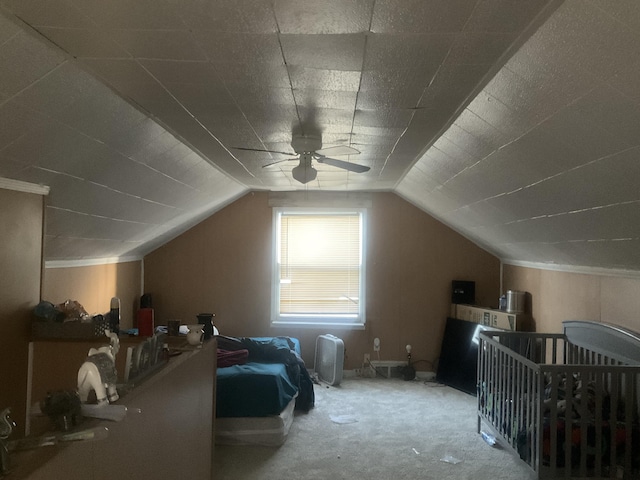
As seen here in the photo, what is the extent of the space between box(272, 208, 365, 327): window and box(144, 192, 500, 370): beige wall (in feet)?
0.46

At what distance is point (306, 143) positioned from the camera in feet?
10.7

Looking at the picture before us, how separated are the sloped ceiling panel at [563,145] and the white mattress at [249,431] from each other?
7.68 ft

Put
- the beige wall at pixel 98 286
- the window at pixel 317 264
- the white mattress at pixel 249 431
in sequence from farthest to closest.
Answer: the window at pixel 317 264 → the beige wall at pixel 98 286 → the white mattress at pixel 249 431

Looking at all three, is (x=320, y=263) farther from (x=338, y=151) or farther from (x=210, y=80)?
(x=210, y=80)

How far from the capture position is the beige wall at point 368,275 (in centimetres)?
616

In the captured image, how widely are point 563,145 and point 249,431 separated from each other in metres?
3.00

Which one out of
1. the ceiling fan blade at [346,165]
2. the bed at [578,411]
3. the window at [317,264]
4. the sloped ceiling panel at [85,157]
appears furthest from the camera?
the window at [317,264]

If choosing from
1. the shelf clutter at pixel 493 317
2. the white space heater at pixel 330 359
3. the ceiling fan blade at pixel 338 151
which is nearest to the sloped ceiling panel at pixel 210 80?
the ceiling fan blade at pixel 338 151

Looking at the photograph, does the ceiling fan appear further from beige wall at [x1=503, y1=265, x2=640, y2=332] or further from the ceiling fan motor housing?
beige wall at [x1=503, y1=265, x2=640, y2=332]

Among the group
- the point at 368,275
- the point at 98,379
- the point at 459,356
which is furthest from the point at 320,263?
the point at 98,379

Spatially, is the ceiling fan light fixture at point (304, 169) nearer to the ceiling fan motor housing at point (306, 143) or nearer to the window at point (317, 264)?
the ceiling fan motor housing at point (306, 143)

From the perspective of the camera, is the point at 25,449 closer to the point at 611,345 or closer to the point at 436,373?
the point at 611,345

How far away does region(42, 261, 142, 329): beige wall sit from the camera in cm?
414

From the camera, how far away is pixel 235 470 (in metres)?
3.54
